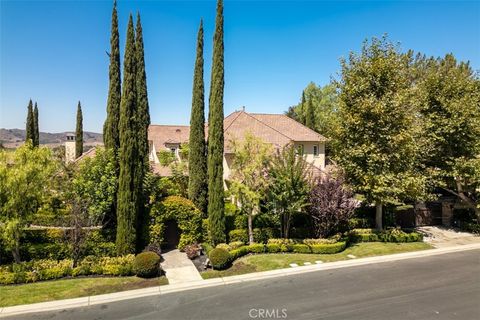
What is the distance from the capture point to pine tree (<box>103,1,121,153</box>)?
1981 centimetres

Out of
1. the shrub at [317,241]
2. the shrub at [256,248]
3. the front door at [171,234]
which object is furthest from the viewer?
the front door at [171,234]

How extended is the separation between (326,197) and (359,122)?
5.72 meters

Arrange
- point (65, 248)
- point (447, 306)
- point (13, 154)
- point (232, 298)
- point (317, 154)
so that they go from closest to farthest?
point (447, 306)
point (232, 298)
point (13, 154)
point (65, 248)
point (317, 154)

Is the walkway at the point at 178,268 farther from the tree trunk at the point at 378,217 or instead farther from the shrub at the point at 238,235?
the tree trunk at the point at 378,217

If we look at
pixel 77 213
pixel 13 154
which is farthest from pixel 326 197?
pixel 13 154

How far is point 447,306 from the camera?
1254cm

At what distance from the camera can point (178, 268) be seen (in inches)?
675

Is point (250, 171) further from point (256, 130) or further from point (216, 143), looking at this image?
point (256, 130)

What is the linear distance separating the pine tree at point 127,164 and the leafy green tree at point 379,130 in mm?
14156

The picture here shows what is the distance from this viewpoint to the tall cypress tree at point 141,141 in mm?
18998

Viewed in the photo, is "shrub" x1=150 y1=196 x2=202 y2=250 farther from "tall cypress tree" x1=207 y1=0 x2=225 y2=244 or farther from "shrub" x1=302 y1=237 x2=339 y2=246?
"shrub" x1=302 y1=237 x2=339 y2=246

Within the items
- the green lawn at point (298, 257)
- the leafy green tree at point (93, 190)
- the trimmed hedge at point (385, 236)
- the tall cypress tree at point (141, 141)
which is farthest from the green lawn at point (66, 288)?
the trimmed hedge at point (385, 236)

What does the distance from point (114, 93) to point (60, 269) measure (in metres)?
10.8

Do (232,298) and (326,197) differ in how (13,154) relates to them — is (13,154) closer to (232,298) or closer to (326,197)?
(232,298)
